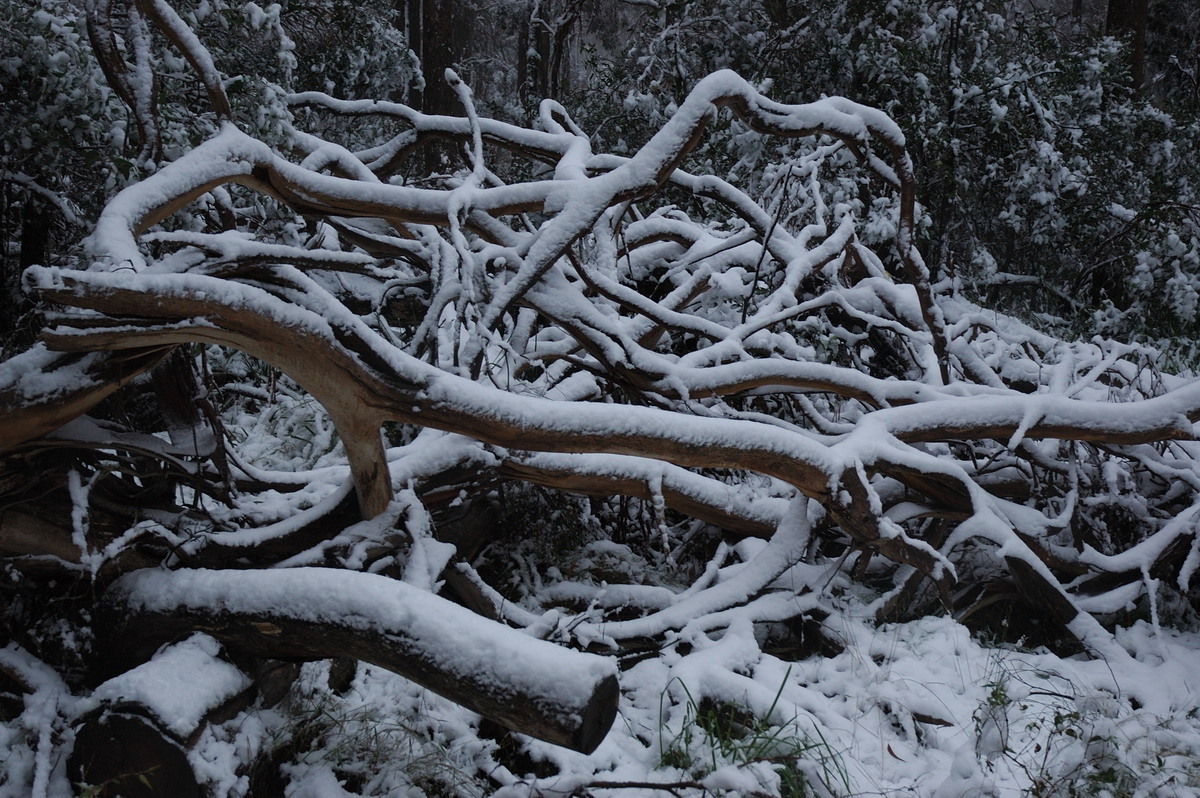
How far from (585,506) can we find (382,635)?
2072 millimetres

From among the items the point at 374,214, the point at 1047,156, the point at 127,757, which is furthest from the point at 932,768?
the point at 1047,156

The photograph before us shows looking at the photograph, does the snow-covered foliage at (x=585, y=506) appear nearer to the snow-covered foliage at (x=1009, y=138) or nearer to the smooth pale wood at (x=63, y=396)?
the smooth pale wood at (x=63, y=396)

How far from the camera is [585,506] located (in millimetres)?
4203

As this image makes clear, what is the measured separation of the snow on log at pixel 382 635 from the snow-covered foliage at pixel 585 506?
0.01m

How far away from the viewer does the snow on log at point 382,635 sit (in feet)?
6.44

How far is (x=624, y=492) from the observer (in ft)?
11.1

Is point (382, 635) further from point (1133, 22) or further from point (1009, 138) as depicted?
point (1133, 22)

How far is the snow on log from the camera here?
1964mm

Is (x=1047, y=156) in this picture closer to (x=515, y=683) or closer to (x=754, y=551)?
(x=754, y=551)

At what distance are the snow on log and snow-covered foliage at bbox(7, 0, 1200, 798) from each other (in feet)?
0.04

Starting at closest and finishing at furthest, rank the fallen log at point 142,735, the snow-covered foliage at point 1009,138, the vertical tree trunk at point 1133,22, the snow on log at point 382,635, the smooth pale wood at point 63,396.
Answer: the snow on log at point 382,635 → the fallen log at point 142,735 → the smooth pale wood at point 63,396 → the snow-covered foliage at point 1009,138 → the vertical tree trunk at point 1133,22

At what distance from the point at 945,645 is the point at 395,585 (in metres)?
2.18

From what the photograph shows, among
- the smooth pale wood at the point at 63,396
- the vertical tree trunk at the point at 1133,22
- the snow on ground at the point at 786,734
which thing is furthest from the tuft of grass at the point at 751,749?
the vertical tree trunk at the point at 1133,22

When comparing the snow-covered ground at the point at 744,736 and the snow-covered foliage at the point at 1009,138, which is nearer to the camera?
the snow-covered ground at the point at 744,736
